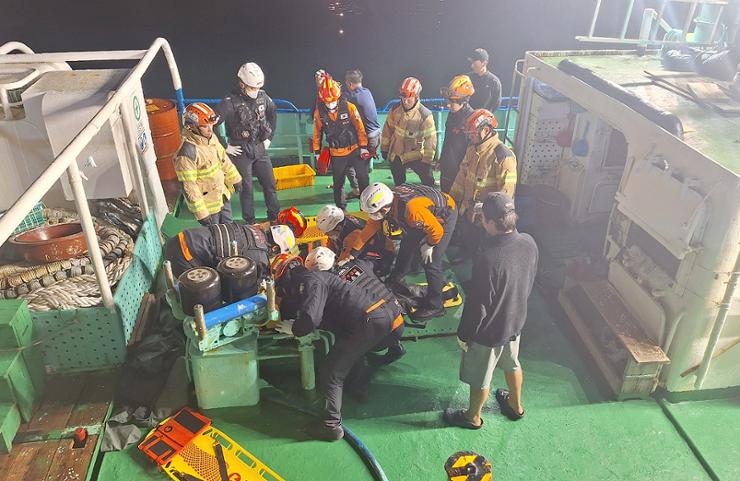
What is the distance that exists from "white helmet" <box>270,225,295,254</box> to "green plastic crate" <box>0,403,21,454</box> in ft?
8.03

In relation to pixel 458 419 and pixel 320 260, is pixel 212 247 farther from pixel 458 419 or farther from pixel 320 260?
pixel 458 419

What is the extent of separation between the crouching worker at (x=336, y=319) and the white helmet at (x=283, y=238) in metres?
0.61

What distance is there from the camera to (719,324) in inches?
181

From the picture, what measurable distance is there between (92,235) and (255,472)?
7.49ft

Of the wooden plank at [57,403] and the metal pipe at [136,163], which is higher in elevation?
the metal pipe at [136,163]

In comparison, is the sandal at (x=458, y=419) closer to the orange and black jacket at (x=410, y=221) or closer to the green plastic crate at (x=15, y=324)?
the orange and black jacket at (x=410, y=221)

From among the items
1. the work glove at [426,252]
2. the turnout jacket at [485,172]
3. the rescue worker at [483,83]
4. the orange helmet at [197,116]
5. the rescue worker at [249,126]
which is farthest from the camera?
the rescue worker at [483,83]

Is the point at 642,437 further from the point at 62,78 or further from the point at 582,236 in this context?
the point at 62,78

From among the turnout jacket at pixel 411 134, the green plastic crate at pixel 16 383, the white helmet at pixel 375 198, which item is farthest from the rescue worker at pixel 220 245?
the turnout jacket at pixel 411 134

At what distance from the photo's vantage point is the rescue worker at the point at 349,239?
5484mm

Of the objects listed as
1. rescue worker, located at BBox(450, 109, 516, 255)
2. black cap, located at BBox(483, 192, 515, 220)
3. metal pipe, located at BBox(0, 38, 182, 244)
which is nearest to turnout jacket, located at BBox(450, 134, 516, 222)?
rescue worker, located at BBox(450, 109, 516, 255)

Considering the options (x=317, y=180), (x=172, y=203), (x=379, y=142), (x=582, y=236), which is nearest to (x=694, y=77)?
(x=582, y=236)

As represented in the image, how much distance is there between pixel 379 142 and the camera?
805 centimetres

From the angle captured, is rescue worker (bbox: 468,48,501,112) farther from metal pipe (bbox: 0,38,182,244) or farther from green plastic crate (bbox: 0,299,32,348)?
green plastic crate (bbox: 0,299,32,348)
